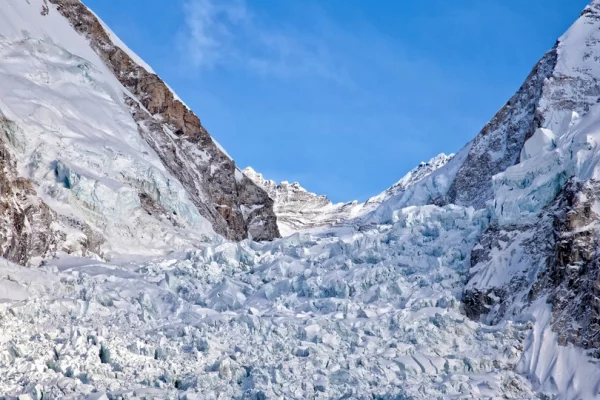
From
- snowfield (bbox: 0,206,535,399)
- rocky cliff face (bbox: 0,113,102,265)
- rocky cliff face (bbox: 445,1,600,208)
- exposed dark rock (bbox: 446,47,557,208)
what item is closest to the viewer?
snowfield (bbox: 0,206,535,399)

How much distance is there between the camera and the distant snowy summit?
156 meters

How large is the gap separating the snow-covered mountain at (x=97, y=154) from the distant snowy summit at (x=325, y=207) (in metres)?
52.2

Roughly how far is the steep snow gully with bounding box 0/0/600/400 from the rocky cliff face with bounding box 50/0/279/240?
29.9 ft

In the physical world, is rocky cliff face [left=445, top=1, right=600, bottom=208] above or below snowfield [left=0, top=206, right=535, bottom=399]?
above

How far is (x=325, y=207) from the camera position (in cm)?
19325

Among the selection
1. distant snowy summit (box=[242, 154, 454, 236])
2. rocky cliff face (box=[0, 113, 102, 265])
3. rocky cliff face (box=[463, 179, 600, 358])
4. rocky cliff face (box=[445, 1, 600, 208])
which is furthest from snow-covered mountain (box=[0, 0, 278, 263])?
distant snowy summit (box=[242, 154, 454, 236])

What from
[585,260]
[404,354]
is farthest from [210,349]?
[585,260]

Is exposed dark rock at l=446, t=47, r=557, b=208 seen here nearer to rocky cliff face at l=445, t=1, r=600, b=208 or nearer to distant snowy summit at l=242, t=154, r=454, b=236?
rocky cliff face at l=445, t=1, r=600, b=208

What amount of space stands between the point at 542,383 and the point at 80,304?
18.8 meters

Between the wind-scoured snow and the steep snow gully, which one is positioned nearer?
the steep snow gully

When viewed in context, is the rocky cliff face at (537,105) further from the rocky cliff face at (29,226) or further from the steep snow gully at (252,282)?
the rocky cliff face at (29,226)

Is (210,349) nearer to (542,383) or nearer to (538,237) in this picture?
(542,383)

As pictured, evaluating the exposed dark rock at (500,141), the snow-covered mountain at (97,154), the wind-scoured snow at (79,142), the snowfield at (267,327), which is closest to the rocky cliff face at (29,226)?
the snow-covered mountain at (97,154)

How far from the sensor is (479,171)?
85.9m
